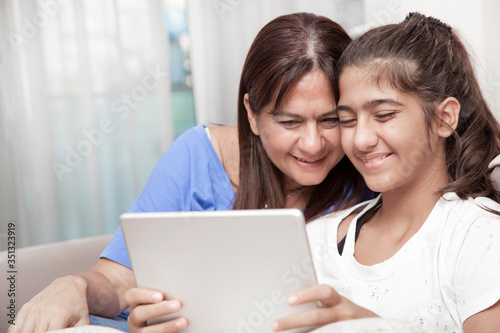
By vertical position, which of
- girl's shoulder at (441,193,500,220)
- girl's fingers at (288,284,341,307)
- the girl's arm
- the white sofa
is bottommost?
the white sofa

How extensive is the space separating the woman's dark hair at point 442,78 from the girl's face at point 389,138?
20 millimetres

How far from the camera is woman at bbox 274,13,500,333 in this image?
0.91 m

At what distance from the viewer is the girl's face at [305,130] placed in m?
1.16

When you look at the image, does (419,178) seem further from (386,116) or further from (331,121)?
(331,121)

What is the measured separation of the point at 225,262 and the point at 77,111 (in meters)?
2.09

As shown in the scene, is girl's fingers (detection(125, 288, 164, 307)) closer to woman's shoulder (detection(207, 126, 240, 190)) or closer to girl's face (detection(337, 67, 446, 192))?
girl's face (detection(337, 67, 446, 192))

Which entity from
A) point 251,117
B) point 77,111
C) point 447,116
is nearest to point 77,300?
point 251,117

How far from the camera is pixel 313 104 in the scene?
1.15 meters

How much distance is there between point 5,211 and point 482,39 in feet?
6.80

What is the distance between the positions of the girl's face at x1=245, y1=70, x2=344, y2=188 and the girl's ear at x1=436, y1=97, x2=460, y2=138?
0.23 m

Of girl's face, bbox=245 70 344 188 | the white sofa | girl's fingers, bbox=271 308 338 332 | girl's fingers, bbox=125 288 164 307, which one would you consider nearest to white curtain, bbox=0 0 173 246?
the white sofa

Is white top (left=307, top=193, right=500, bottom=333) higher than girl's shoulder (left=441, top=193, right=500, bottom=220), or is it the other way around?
girl's shoulder (left=441, top=193, right=500, bottom=220)

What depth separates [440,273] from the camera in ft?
3.04

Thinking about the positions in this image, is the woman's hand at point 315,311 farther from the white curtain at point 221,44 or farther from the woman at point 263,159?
the white curtain at point 221,44
